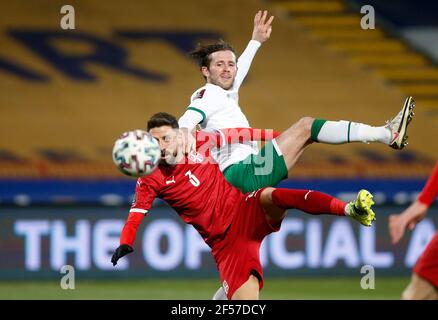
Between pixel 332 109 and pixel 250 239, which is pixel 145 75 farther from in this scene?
pixel 250 239

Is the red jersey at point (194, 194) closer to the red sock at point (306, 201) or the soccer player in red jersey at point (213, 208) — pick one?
the soccer player in red jersey at point (213, 208)

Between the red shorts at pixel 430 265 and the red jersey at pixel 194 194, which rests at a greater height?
the red jersey at pixel 194 194

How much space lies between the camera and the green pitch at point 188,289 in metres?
12.5

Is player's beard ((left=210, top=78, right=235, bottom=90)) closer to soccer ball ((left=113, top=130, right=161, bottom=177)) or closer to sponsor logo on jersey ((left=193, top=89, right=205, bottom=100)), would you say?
sponsor logo on jersey ((left=193, top=89, right=205, bottom=100))

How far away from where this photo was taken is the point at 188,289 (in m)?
13.3

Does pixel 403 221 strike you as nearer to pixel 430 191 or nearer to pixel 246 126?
pixel 430 191

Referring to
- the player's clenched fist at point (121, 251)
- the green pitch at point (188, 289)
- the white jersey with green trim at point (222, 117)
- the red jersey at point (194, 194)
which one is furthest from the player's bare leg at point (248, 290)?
the green pitch at point (188, 289)

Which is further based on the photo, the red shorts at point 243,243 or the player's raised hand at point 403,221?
the red shorts at point 243,243

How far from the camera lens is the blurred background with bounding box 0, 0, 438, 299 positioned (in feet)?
45.6

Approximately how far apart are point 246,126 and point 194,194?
0.95 meters

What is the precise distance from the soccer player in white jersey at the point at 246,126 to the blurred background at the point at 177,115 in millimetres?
3785

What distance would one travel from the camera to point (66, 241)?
45.5 ft

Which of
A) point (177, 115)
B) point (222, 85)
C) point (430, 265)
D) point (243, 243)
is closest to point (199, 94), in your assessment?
point (222, 85)

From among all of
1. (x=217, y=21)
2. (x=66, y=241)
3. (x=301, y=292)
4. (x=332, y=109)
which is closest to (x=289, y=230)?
(x=301, y=292)
